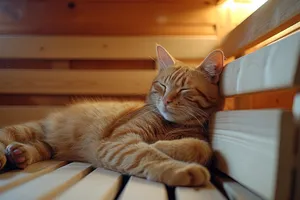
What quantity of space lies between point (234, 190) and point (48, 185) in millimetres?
578

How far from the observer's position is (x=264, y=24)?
54.4 inches

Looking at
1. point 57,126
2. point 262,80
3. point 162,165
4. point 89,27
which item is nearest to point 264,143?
point 262,80

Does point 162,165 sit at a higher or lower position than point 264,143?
lower

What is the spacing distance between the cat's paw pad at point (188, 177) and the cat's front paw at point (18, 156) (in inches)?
25.0

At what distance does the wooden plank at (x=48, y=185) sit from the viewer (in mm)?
880

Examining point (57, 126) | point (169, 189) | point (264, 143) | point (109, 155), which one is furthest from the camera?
point (57, 126)

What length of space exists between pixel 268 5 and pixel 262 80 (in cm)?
52

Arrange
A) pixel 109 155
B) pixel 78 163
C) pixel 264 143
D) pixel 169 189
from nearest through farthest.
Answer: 1. pixel 264 143
2. pixel 169 189
3. pixel 109 155
4. pixel 78 163

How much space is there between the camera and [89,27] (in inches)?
90.7

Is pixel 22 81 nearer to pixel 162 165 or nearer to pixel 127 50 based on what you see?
pixel 127 50

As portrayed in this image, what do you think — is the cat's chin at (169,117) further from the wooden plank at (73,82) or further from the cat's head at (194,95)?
the wooden plank at (73,82)

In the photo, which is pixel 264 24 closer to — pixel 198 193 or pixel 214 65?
pixel 214 65

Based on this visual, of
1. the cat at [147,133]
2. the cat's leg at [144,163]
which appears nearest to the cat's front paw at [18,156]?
the cat at [147,133]

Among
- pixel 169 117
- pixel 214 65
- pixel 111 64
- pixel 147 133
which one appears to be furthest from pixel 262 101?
pixel 111 64
